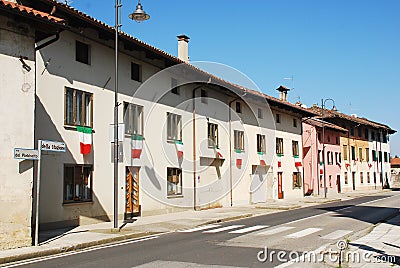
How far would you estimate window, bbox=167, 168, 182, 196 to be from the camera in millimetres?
23541

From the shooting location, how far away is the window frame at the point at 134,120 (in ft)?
67.5

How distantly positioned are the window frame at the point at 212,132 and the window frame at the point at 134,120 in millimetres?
6851

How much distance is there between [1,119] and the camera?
1145cm

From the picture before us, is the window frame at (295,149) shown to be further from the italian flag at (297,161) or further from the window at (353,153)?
the window at (353,153)

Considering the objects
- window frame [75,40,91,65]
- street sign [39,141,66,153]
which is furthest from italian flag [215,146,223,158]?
street sign [39,141,66,153]

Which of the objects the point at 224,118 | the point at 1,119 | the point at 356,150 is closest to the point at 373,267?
the point at 1,119

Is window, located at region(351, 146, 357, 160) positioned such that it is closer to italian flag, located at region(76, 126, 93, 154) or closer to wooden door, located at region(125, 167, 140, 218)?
wooden door, located at region(125, 167, 140, 218)

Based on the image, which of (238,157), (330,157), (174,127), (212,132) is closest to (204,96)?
(212,132)

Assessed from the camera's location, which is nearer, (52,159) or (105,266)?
(105,266)

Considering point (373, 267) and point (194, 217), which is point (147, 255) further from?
point (194, 217)

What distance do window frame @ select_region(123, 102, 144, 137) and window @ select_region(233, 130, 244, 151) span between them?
10.5 metres

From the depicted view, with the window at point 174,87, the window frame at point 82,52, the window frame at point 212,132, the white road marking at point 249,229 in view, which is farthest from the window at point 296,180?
the window frame at point 82,52

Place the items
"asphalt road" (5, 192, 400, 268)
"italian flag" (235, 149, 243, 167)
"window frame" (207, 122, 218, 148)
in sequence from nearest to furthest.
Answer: "asphalt road" (5, 192, 400, 268) < "window frame" (207, 122, 218, 148) < "italian flag" (235, 149, 243, 167)

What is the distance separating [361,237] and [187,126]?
13.2 m
